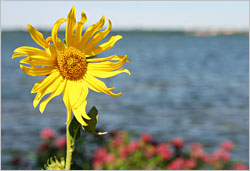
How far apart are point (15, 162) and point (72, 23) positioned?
332 cm

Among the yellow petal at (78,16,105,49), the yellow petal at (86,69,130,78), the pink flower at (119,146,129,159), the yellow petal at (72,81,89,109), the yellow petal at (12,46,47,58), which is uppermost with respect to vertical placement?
the yellow petal at (78,16,105,49)

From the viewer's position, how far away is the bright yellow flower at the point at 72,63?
2.58ft

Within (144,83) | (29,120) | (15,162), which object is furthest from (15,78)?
(15,162)

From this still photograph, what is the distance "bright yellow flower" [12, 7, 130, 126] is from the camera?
79cm

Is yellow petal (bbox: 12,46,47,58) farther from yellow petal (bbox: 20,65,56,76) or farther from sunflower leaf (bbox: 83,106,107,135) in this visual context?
sunflower leaf (bbox: 83,106,107,135)

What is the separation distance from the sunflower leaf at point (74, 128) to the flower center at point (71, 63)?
119mm

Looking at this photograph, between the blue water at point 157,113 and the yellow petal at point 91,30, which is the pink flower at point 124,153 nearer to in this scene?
the blue water at point 157,113

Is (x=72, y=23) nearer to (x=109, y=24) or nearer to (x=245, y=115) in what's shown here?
(x=109, y=24)

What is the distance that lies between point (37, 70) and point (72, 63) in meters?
0.11

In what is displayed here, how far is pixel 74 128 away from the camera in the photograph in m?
0.80

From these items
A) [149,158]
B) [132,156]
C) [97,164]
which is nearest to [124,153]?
[132,156]

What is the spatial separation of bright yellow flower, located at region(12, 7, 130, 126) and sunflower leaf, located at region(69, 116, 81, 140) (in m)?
0.04

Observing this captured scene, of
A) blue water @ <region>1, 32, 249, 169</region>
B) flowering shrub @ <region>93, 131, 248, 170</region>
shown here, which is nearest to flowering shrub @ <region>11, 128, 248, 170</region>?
flowering shrub @ <region>93, 131, 248, 170</region>

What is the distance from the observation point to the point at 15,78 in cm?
1516
